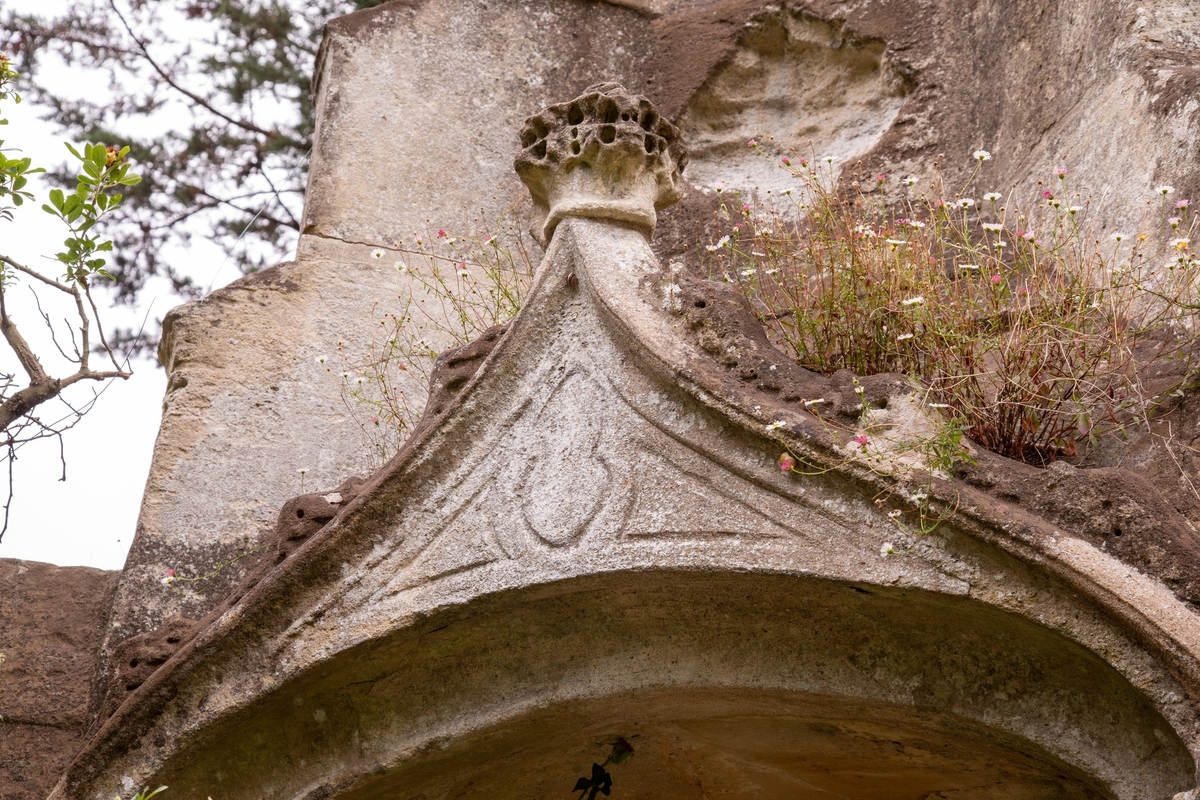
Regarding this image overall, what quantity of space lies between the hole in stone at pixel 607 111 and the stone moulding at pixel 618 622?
0.84 feet

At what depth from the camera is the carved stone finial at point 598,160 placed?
3572 millimetres

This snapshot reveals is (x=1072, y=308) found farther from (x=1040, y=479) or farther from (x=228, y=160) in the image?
(x=228, y=160)

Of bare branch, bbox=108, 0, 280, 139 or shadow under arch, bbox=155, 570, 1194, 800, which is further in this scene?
bare branch, bbox=108, 0, 280, 139

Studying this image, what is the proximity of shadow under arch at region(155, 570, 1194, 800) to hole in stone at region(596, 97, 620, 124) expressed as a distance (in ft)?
3.83

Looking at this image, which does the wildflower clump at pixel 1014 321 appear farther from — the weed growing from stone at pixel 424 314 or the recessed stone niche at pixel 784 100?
the recessed stone niche at pixel 784 100

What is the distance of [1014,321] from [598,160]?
1027 mm

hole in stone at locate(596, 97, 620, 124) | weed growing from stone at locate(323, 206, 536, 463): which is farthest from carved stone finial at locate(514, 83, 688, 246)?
weed growing from stone at locate(323, 206, 536, 463)

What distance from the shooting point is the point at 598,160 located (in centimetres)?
359

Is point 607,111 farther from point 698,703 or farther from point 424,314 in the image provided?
point 698,703

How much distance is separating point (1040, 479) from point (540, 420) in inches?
42.3

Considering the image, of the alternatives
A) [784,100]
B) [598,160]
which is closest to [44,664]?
[598,160]

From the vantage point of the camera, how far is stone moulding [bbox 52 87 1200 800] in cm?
290

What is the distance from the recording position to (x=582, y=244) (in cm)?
347

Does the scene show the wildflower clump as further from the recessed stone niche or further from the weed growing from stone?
the recessed stone niche
